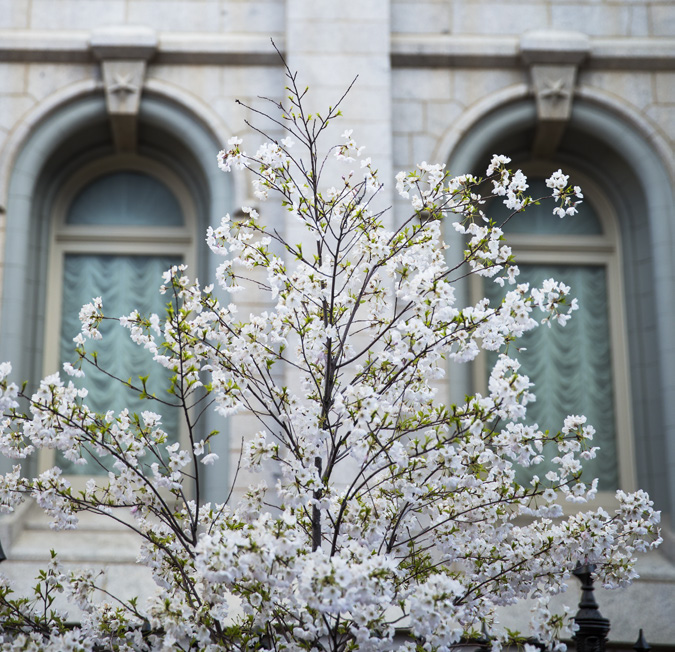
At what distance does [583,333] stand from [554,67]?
318cm

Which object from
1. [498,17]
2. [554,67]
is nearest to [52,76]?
[498,17]

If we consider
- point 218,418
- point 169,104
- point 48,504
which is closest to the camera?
point 48,504

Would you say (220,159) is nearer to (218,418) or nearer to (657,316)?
(218,418)

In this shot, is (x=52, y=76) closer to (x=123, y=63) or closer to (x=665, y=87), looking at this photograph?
(x=123, y=63)

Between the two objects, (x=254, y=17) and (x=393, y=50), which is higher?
(x=254, y=17)

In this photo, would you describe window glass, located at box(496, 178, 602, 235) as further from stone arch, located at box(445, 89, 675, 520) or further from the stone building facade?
stone arch, located at box(445, 89, 675, 520)

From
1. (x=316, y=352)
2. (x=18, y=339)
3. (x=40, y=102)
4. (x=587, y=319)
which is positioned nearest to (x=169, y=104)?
(x=40, y=102)

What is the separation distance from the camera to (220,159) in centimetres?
680

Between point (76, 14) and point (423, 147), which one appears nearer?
point (423, 147)

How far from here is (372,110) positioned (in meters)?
11.8

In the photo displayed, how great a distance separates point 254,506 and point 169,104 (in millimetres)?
6910

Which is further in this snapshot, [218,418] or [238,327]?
[218,418]

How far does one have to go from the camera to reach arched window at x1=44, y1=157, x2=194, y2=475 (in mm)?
12078

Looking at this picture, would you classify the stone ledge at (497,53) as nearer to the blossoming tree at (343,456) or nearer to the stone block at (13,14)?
the stone block at (13,14)
